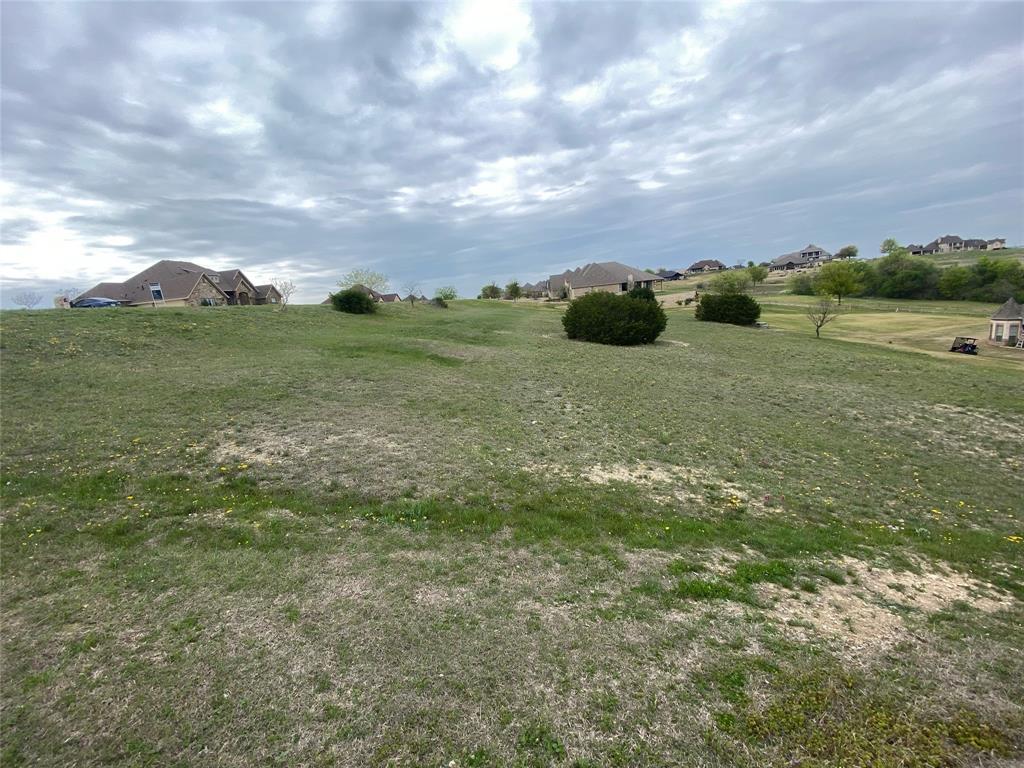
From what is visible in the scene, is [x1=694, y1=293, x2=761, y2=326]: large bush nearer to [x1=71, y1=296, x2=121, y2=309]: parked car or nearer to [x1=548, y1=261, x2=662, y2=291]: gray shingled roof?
[x1=548, y1=261, x2=662, y2=291]: gray shingled roof

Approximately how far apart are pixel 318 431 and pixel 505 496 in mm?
6996

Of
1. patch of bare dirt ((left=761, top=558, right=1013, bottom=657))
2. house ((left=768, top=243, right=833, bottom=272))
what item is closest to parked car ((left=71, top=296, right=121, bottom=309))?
patch of bare dirt ((left=761, top=558, right=1013, bottom=657))

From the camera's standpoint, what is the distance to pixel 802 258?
16438 centimetres

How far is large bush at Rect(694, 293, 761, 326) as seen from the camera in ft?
174

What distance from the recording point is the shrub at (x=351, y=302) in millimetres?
47219

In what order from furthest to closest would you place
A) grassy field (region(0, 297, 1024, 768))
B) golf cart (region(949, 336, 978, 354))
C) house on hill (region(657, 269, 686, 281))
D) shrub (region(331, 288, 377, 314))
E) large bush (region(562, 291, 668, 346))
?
house on hill (region(657, 269, 686, 281))
shrub (region(331, 288, 377, 314))
large bush (region(562, 291, 668, 346))
golf cart (region(949, 336, 978, 354))
grassy field (region(0, 297, 1024, 768))

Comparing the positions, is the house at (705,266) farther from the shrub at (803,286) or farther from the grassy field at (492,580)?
the grassy field at (492,580)

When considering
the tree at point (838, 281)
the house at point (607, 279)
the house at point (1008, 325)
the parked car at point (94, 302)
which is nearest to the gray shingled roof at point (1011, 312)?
the house at point (1008, 325)

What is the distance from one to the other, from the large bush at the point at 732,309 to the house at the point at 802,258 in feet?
421

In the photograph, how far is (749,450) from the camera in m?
14.9

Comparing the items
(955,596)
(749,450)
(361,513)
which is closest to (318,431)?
(361,513)

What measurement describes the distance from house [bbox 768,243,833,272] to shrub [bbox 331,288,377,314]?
160417 millimetres

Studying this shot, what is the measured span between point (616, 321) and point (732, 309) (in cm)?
2369

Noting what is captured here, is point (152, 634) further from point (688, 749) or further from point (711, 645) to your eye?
point (711, 645)
